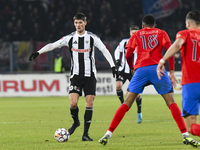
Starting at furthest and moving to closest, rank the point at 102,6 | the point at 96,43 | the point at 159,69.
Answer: the point at 102,6
the point at 96,43
the point at 159,69

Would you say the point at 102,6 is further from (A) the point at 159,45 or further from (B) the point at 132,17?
(A) the point at 159,45

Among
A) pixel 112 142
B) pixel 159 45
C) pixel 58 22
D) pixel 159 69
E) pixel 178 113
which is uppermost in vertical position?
pixel 58 22

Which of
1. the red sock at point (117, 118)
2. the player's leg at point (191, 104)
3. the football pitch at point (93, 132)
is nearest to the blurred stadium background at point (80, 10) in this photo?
the football pitch at point (93, 132)

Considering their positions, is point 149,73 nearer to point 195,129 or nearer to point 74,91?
point 74,91

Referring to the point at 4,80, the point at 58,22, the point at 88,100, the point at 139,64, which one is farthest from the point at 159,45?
the point at 58,22

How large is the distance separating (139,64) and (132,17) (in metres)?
18.5

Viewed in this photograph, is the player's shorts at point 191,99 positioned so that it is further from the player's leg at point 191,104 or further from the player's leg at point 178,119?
the player's leg at point 178,119

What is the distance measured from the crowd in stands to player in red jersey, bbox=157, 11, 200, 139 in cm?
1711

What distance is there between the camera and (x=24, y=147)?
19.5 feet

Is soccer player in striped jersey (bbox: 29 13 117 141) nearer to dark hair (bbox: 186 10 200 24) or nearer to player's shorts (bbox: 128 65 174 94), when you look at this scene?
player's shorts (bbox: 128 65 174 94)

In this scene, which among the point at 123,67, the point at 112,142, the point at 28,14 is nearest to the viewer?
the point at 112,142

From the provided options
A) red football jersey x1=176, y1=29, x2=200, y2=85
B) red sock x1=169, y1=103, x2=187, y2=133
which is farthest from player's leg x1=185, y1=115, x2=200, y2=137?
red sock x1=169, y1=103, x2=187, y2=133

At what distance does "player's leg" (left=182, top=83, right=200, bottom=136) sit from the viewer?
4707 mm

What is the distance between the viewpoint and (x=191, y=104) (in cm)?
A: 472
